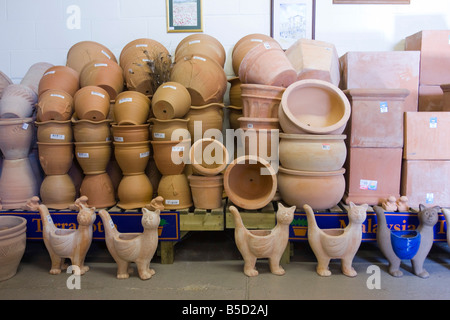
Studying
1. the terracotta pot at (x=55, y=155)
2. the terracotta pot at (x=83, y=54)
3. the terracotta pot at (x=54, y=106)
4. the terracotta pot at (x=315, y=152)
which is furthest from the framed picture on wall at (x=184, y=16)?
the terracotta pot at (x=315, y=152)

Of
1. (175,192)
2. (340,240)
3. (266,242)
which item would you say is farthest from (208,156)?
(340,240)

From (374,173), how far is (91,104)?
7.13 ft

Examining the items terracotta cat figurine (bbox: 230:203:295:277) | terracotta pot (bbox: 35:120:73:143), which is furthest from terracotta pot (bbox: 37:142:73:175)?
terracotta cat figurine (bbox: 230:203:295:277)

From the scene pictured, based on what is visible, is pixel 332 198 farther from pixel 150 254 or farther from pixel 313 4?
pixel 313 4

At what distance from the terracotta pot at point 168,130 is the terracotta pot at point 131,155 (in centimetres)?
14

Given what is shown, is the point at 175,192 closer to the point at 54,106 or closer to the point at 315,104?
the point at 54,106

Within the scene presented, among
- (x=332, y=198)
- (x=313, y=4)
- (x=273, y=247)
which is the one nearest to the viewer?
(x=273, y=247)

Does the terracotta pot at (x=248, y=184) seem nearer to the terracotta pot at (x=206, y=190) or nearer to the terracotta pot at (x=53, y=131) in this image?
the terracotta pot at (x=206, y=190)

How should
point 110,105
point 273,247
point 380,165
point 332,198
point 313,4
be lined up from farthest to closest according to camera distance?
point 313,4, point 110,105, point 380,165, point 332,198, point 273,247

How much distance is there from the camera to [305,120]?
2877 mm

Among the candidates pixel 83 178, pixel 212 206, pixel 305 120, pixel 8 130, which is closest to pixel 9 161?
pixel 8 130

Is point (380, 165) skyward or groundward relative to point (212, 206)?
skyward

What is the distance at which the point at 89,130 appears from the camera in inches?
108

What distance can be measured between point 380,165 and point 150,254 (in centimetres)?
177
